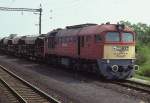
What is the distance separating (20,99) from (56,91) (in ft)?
9.89

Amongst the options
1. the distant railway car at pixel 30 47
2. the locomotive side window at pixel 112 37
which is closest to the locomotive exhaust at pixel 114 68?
the locomotive side window at pixel 112 37

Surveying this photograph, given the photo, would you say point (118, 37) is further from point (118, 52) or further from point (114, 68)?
point (114, 68)

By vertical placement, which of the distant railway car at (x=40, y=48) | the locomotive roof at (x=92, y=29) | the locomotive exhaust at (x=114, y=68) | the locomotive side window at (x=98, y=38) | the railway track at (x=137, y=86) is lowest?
the railway track at (x=137, y=86)

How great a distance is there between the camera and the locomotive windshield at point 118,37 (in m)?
21.9

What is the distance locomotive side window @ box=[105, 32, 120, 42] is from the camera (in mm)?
21859

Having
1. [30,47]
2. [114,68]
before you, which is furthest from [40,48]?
[114,68]

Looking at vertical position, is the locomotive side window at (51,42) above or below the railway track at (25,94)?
above

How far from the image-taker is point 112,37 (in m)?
22.0

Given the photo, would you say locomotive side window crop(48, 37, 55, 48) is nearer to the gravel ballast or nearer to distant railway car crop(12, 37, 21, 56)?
the gravel ballast

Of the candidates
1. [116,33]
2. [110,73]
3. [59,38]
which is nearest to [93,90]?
[110,73]

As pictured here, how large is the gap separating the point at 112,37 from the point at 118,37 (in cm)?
39

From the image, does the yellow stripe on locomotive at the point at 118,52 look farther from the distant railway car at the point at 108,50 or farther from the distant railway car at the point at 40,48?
the distant railway car at the point at 40,48

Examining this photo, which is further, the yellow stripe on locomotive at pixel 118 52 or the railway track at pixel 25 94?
the yellow stripe on locomotive at pixel 118 52

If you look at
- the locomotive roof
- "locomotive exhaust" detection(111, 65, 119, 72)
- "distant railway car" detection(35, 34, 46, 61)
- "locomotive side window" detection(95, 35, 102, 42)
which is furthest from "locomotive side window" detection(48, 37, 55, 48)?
"locomotive exhaust" detection(111, 65, 119, 72)
